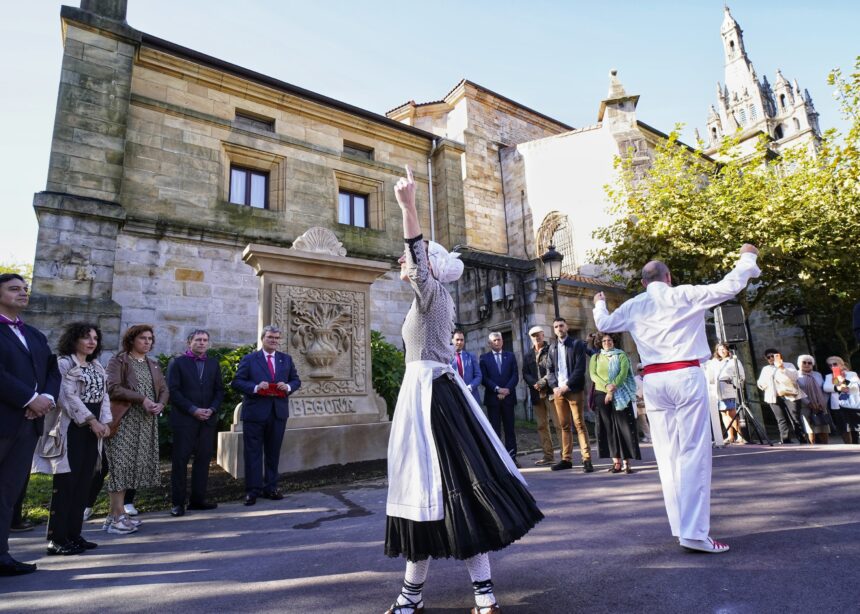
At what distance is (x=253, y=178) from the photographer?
574 inches

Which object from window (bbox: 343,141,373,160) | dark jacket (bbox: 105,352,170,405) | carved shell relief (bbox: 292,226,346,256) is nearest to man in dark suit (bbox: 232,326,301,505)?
dark jacket (bbox: 105,352,170,405)

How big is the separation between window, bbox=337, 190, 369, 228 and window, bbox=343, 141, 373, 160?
1.35m

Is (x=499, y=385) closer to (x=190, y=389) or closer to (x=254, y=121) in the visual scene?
(x=190, y=389)

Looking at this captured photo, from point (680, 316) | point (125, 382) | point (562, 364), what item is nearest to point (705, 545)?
point (680, 316)

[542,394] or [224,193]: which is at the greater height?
[224,193]

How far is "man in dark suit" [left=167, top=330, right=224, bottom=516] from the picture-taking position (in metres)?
5.31

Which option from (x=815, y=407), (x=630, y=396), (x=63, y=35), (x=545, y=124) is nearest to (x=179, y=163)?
(x=63, y=35)

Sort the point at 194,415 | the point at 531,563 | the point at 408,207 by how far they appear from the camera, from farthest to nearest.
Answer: the point at 194,415 < the point at 531,563 < the point at 408,207

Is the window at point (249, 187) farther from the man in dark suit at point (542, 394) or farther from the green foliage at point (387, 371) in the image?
the man in dark suit at point (542, 394)

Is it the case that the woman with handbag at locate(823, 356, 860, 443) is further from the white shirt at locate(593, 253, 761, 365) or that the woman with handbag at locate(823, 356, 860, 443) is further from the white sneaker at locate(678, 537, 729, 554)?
the white sneaker at locate(678, 537, 729, 554)

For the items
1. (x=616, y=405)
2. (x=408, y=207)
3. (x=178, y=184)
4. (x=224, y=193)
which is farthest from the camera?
(x=224, y=193)

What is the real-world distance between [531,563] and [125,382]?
420 cm

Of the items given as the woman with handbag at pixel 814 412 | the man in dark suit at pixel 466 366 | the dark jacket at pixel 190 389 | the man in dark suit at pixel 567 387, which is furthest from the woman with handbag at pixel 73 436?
the woman with handbag at pixel 814 412

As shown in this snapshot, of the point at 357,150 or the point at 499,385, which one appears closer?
the point at 499,385
